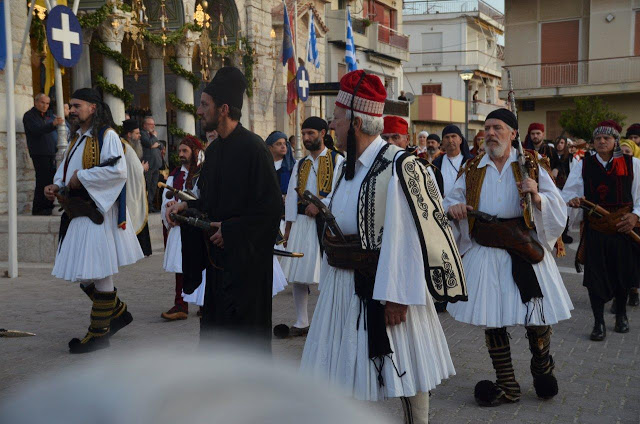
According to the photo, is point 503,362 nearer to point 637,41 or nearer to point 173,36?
point 173,36

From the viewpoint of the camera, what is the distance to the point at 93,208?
6090 mm

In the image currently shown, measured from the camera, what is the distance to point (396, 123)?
27.4ft

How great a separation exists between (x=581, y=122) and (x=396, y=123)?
22319 mm

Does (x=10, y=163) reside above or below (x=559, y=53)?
below

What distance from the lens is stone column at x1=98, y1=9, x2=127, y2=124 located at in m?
15.1

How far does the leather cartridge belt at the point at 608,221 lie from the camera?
7195mm

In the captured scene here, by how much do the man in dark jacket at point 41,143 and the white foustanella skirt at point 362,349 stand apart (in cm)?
871

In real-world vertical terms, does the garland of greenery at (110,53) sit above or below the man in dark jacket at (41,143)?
above

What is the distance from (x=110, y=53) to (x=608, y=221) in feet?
36.6

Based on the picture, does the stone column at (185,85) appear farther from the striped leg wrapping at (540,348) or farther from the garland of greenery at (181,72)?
the striped leg wrapping at (540,348)

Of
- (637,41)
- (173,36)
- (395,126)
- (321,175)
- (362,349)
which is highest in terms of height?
(637,41)

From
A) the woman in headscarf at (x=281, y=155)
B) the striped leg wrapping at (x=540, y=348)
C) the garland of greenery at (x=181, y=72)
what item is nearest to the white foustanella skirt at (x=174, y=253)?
the woman in headscarf at (x=281, y=155)

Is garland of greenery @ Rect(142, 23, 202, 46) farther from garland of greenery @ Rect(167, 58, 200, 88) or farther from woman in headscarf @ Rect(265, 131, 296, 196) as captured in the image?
woman in headscarf @ Rect(265, 131, 296, 196)

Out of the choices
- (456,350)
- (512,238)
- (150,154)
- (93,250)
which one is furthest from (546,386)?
(150,154)
